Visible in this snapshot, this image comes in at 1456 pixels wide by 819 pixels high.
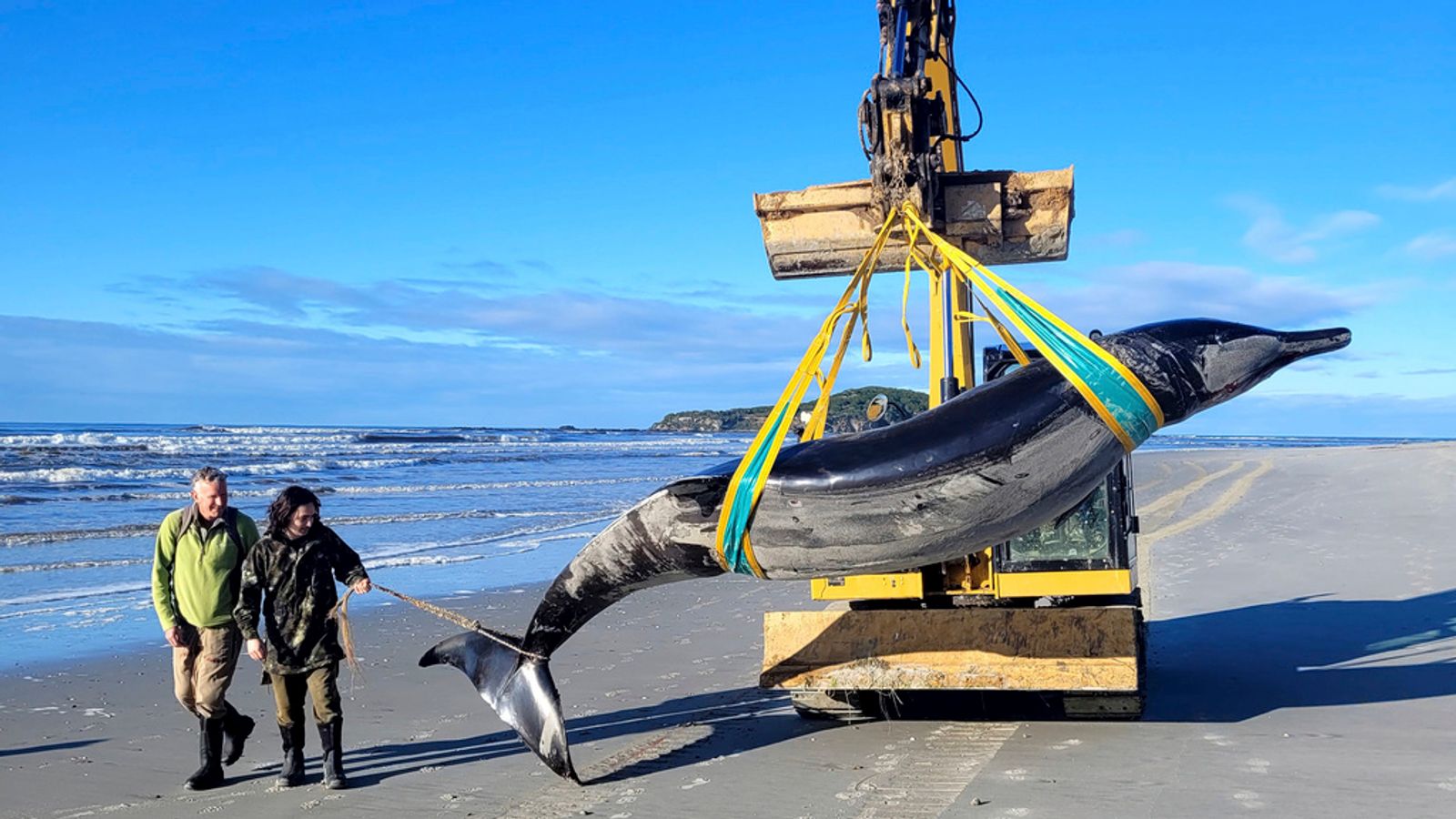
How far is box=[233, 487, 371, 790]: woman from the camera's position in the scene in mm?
6754

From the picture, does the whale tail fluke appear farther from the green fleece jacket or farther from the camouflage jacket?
the green fleece jacket

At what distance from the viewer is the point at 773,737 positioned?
7.79 metres

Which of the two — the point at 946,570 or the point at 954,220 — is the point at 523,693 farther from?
the point at 954,220

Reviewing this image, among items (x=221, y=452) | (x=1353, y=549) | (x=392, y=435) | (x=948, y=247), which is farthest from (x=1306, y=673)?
(x=392, y=435)

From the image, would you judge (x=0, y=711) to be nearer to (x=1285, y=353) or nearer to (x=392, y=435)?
(x=1285, y=353)

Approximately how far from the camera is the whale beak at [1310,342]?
5543 millimetres

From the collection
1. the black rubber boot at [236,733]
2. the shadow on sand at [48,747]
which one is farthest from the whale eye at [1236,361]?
the shadow on sand at [48,747]

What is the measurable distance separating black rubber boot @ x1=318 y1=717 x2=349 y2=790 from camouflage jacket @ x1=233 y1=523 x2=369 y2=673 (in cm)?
31

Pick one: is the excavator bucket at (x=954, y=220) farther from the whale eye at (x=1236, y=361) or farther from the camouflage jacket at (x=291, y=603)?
the camouflage jacket at (x=291, y=603)

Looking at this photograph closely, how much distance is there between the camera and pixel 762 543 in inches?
218

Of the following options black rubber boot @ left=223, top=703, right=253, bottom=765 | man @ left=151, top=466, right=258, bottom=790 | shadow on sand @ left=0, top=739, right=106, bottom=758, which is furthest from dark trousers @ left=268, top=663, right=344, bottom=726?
shadow on sand @ left=0, top=739, right=106, bottom=758

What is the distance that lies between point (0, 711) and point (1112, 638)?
7.19 m

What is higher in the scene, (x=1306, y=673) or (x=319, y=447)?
(x=319, y=447)

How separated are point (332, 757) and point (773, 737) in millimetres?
2541
